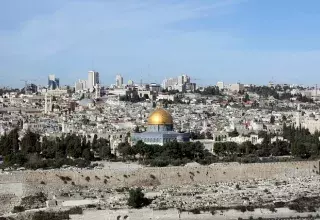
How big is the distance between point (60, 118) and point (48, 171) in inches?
1502

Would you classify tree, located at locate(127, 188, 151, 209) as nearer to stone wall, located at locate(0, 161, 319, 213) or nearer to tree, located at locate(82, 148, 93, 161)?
stone wall, located at locate(0, 161, 319, 213)

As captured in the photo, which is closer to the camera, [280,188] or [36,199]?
[36,199]

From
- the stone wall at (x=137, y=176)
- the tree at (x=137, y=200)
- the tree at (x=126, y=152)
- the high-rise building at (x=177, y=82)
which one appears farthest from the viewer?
the high-rise building at (x=177, y=82)

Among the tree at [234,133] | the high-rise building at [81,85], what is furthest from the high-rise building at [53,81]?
the tree at [234,133]

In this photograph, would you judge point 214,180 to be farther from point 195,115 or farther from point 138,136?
point 195,115

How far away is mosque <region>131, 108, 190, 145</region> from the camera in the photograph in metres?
40.7

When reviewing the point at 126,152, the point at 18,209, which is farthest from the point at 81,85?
the point at 18,209

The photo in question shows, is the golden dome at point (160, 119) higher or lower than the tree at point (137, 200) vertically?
Answer: higher

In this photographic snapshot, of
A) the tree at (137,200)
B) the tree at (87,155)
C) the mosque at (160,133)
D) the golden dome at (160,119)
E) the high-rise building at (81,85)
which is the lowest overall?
the tree at (137,200)

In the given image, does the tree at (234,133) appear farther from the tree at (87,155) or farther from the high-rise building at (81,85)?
the high-rise building at (81,85)

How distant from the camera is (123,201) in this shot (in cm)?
2488

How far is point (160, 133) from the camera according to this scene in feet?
134

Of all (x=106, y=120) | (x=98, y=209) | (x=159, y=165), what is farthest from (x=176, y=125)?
(x=98, y=209)

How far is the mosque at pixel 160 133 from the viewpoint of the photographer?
1602 inches
